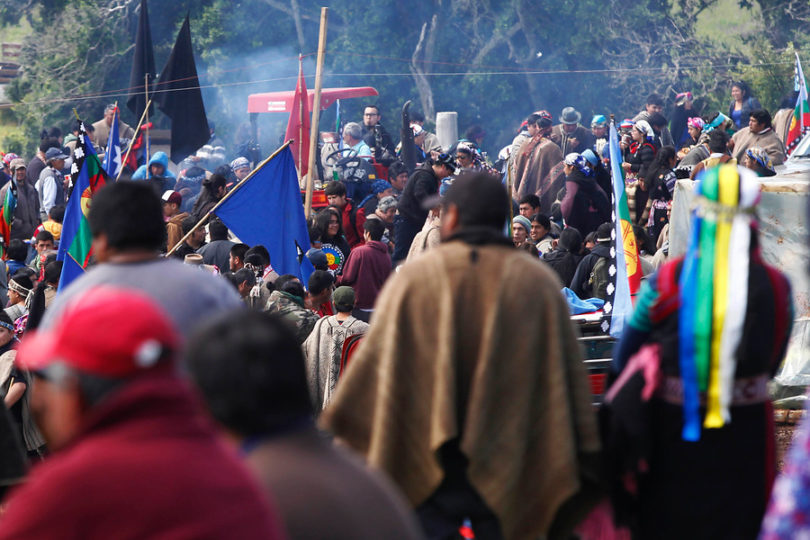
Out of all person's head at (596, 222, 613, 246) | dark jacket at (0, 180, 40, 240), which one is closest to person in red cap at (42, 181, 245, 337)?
person's head at (596, 222, 613, 246)

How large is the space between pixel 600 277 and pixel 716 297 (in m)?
4.96

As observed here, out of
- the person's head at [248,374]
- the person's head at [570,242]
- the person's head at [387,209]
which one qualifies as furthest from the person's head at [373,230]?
the person's head at [248,374]

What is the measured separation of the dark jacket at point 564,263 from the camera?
375 inches

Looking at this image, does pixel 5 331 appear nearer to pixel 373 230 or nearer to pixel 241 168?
pixel 373 230

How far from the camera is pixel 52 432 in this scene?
7.44 ft

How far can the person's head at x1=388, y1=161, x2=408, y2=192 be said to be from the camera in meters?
14.6

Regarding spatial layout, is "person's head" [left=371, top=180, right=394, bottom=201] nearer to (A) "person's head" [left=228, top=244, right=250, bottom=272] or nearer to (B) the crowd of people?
(A) "person's head" [left=228, top=244, right=250, bottom=272]

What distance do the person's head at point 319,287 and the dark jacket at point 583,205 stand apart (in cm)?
398

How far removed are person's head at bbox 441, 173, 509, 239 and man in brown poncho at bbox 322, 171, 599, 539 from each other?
0.26ft

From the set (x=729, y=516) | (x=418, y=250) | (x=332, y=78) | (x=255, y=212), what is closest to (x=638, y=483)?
(x=729, y=516)

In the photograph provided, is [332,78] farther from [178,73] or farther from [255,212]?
[255,212]

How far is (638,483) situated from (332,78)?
23.0 metres

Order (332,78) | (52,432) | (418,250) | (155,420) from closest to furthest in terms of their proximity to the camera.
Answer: (155,420) < (52,432) < (418,250) < (332,78)

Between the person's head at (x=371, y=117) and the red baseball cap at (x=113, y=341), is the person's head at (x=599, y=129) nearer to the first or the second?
the person's head at (x=371, y=117)
